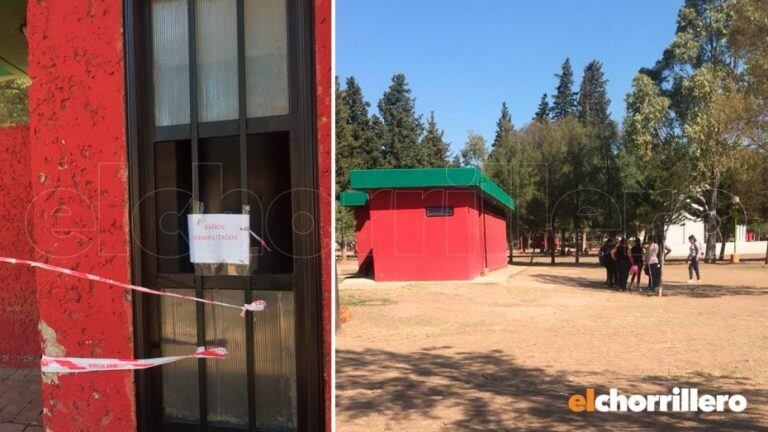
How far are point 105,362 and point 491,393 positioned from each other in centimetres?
339

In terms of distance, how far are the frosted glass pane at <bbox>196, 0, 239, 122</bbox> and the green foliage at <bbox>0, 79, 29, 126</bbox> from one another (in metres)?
8.35

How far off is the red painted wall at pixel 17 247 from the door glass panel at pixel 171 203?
2441 millimetres

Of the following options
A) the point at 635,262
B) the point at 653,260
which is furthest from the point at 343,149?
the point at 653,260

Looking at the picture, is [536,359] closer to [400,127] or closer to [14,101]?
[14,101]

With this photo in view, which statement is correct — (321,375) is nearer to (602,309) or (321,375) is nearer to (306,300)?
(306,300)

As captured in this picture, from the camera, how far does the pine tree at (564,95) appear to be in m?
66.9

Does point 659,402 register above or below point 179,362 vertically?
below

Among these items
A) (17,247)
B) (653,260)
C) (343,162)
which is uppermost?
(343,162)

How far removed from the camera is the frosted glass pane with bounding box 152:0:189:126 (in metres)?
3.52

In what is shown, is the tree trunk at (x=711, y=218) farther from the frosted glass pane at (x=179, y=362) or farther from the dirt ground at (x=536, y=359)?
the frosted glass pane at (x=179, y=362)

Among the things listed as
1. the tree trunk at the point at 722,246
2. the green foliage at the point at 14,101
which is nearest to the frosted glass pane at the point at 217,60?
the green foliage at the point at 14,101

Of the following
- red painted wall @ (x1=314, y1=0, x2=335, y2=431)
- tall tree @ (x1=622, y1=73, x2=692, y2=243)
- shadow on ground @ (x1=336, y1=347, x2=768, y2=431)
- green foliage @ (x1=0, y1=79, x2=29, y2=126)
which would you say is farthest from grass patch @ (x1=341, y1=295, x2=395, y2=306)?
tall tree @ (x1=622, y1=73, x2=692, y2=243)

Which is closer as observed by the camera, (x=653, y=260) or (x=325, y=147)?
(x=325, y=147)

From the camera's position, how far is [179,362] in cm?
357
